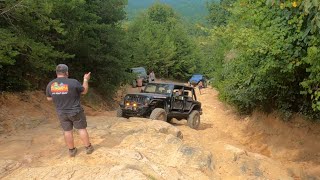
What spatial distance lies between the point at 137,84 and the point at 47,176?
28.3m

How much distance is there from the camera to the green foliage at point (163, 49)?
49.5m

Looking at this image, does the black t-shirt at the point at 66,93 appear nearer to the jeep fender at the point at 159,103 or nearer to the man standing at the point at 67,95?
the man standing at the point at 67,95

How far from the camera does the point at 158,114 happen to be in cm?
1277

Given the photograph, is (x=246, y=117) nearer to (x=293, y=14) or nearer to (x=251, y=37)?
(x=251, y=37)

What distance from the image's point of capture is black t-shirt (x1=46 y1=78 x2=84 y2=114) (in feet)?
22.7

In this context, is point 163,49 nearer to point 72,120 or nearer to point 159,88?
point 159,88

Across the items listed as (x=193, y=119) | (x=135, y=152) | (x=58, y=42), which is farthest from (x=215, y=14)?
(x=135, y=152)

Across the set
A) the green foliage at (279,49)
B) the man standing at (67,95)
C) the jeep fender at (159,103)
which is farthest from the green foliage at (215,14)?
the man standing at (67,95)

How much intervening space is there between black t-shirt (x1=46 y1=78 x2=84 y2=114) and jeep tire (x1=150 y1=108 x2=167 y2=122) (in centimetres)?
580

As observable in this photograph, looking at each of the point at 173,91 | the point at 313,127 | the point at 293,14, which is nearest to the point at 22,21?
the point at 173,91

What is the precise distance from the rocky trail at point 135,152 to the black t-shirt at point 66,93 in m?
0.97

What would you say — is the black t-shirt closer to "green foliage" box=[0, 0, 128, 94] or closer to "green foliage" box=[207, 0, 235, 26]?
"green foliage" box=[0, 0, 128, 94]

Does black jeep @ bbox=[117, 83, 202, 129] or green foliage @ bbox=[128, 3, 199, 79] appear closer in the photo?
black jeep @ bbox=[117, 83, 202, 129]

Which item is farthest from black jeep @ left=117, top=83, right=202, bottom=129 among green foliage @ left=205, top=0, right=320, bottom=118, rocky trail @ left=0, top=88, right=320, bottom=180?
green foliage @ left=205, top=0, right=320, bottom=118
